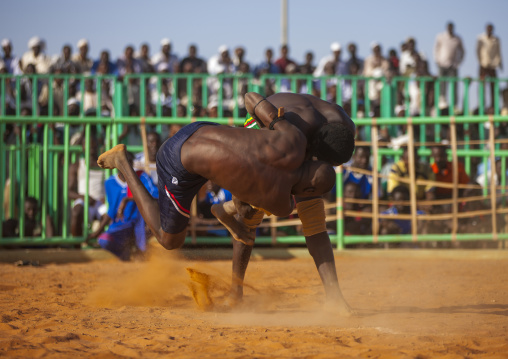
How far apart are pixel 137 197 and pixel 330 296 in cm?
164

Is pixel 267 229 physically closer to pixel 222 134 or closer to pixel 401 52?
pixel 222 134

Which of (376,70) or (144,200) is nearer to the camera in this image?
(144,200)

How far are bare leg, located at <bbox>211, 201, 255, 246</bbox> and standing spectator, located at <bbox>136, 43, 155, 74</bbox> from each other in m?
7.45

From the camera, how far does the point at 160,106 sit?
10.9 metres

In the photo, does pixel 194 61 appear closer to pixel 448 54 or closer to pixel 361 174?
pixel 361 174

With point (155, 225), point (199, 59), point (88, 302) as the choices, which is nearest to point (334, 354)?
point (155, 225)

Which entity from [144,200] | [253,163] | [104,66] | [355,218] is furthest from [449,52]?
[253,163]

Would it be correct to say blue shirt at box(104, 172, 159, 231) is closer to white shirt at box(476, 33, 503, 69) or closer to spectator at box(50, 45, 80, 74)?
spectator at box(50, 45, 80, 74)

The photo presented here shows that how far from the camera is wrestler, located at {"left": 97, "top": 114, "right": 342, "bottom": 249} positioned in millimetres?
4297

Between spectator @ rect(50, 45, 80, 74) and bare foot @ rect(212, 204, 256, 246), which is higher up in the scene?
spectator @ rect(50, 45, 80, 74)

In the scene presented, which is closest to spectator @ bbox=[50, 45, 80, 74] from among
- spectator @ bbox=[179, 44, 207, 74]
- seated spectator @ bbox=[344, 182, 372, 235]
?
spectator @ bbox=[179, 44, 207, 74]

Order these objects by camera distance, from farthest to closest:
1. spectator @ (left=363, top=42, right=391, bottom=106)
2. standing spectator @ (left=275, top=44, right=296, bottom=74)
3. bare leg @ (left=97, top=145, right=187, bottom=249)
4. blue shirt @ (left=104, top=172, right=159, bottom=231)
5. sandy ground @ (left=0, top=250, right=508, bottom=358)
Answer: standing spectator @ (left=275, top=44, right=296, bottom=74)
spectator @ (left=363, top=42, right=391, bottom=106)
blue shirt @ (left=104, top=172, right=159, bottom=231)
bare leg @ (left=97, top=145, right=187, bottom=249)
sandy ground @ (left=0, top=250, right=508, bottom=358)

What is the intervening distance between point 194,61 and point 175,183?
783 cm

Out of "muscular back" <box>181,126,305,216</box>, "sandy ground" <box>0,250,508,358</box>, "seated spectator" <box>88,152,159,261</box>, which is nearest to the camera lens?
"sandy ground" <box>0,250,508,358</box>
